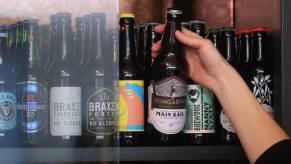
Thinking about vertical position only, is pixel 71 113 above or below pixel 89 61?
below

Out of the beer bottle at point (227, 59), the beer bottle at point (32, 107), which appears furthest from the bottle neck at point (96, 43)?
the beer bottle at point (227, 59)

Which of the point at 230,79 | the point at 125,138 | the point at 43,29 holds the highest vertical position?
the point at 43,29

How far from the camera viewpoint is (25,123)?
1.08 metres

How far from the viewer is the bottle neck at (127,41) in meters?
1.19

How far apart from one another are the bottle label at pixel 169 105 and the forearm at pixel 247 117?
0.35 feet

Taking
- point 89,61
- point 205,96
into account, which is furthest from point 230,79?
point 89,61

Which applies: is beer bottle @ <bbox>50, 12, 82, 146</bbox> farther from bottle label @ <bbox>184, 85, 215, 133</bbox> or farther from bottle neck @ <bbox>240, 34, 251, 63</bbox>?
bottle neck @ <bbox>240, 34, 251, 63</bbox>

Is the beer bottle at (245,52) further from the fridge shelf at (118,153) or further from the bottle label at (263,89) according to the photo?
the fridge shelf at (118,153)

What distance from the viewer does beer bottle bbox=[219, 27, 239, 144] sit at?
1.19 m

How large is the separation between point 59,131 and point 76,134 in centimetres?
4

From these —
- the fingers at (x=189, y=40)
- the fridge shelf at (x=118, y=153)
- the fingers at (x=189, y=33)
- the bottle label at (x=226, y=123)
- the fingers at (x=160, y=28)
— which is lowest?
the fridge shelf at (x=118, y=153)

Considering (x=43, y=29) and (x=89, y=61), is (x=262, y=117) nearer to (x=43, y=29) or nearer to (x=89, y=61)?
(x=89, y=61)

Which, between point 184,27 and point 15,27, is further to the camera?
point 184,27

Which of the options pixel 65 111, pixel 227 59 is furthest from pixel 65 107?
pixel 227 59
